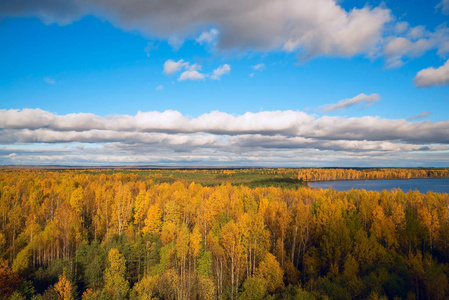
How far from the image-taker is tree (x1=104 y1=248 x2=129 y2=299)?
132ft

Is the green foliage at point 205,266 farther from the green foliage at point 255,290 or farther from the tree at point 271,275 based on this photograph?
the tree at point 271,275

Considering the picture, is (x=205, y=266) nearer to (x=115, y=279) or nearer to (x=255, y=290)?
(x=255, y=290)

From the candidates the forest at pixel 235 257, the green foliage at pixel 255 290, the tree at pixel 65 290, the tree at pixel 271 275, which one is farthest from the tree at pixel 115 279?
the tree at pixel 271 275

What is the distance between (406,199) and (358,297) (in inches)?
2365

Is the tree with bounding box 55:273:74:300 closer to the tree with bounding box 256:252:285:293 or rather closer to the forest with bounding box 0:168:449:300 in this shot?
the forest with bounding box 0:168:449:300

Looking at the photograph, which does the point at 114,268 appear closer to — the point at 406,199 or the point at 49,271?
the point at 49,271

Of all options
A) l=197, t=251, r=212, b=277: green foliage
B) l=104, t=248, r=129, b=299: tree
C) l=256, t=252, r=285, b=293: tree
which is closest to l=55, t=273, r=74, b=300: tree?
l=104, t=248, r=129, b=299: tree

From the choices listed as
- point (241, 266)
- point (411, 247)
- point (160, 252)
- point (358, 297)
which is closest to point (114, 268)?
point (160, 252)

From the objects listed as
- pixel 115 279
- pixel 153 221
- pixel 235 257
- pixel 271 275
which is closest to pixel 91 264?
pixel 115 279

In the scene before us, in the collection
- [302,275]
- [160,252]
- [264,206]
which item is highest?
[264,206]

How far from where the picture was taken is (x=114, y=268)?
45.1 metres

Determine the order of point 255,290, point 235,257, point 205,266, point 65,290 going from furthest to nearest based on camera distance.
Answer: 1. point 205,266
2. point 235,257
3. point 65,290
4. point 255,290

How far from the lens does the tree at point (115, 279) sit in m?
40.3

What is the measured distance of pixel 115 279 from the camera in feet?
141
